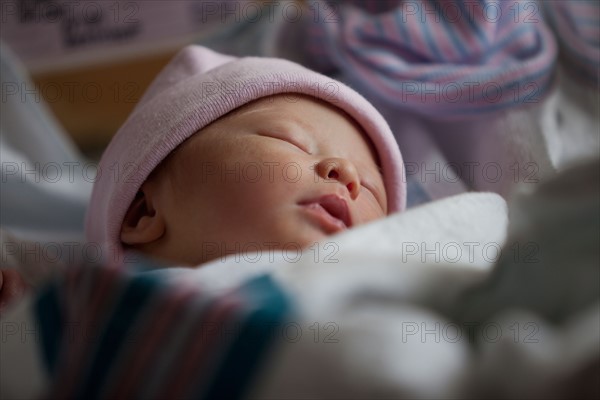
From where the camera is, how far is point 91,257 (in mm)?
863

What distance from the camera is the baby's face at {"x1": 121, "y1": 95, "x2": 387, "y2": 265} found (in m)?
0.73

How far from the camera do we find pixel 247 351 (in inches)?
16.9

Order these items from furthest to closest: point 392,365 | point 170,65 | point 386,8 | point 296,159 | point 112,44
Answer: point 112,44 → point 386,8 → point 170,65 → point 296,159 → point 392,365

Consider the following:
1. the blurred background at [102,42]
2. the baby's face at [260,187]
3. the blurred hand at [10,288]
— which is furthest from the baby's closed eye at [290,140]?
the blurred background at [102,42]

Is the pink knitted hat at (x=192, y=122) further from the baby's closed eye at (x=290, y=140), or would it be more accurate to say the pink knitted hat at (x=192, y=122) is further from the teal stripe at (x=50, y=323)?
the teal stripe at (x=50, y=323)

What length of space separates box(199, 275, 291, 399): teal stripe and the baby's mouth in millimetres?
283

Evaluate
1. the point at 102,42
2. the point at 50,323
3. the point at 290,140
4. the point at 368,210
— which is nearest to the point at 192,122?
the point at 290,140

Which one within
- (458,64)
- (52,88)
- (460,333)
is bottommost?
(52,88)

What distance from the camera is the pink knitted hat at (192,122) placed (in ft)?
2.72

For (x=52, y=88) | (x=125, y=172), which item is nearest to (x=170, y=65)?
(x=125, y=172)

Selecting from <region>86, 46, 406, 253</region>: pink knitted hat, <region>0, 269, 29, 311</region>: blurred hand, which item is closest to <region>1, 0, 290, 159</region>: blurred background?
<region>86, 46, 406, 253</region>: pink knitted hat

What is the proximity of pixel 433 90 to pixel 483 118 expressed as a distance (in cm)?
8

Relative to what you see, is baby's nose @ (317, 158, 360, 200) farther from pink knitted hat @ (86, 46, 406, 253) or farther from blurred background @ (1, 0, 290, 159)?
blurred background @ (1, 0, 290, 159)

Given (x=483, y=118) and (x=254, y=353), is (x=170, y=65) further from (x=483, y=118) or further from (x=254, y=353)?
(x=254, y=353)
